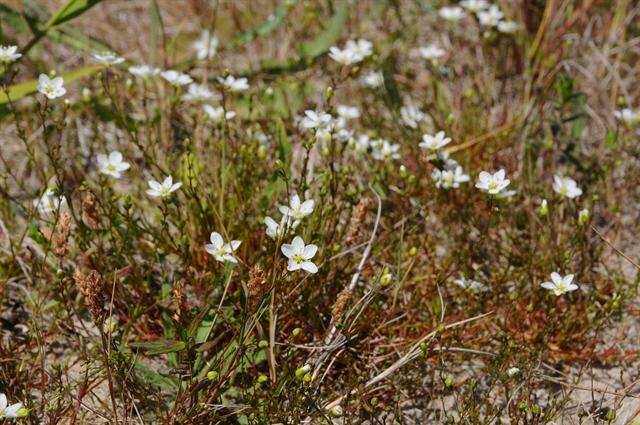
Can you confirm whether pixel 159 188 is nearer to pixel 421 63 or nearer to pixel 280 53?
pixel 280 53

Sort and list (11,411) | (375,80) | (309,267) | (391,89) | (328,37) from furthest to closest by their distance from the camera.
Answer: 1. (328,37)
2. (375,80)
3. (391,89)
4. (309,267)
5. (11,411)

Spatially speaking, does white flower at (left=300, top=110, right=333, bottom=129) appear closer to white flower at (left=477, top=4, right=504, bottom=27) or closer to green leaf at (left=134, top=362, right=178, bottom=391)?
green leaf at (left=134, top=362, right=178, bottom=391)

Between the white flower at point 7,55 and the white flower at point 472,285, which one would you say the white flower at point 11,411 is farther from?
the white flower at point 472,285

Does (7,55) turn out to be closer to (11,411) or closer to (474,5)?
(11,411)

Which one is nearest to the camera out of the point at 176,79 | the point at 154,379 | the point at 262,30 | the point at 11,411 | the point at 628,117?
the point at 11,411

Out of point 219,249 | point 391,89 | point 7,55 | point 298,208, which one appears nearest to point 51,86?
point 7,55

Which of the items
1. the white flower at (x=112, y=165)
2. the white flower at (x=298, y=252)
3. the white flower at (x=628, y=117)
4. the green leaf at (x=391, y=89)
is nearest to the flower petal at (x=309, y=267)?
the white flower at (x=298, y=252)
